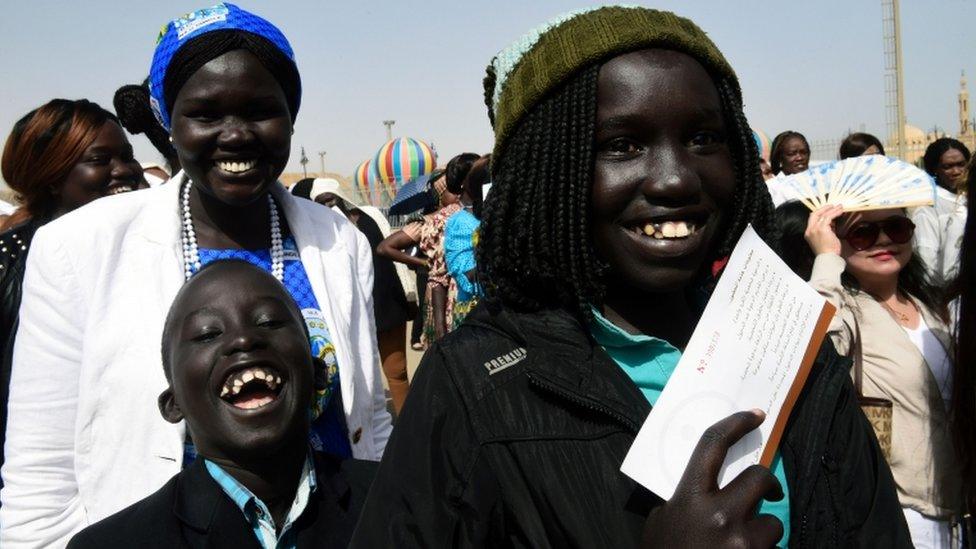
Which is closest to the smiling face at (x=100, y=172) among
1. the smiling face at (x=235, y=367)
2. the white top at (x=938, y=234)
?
the smiling face at (x=235, y=367)

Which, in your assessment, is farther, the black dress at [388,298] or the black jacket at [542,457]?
the black dress at [388,298]

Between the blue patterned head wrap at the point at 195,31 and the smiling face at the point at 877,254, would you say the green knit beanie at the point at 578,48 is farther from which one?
the smiling face at the point at 877,254

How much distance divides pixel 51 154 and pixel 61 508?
1.87 meters

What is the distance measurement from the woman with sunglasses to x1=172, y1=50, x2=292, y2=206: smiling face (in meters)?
1.78

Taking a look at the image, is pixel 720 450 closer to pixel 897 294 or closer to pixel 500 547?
pixel 500 547

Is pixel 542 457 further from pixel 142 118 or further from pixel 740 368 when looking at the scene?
pixel 142 118

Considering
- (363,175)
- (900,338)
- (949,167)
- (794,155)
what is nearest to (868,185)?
(900,338)

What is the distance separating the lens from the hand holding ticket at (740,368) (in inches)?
46.9

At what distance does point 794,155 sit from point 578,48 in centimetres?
713

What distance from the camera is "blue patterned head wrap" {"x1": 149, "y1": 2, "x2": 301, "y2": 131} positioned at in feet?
7.10

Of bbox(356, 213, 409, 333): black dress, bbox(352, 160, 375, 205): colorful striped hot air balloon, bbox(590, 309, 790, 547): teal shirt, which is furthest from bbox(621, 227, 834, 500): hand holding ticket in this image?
bbox(352, 160, 375, 205): colorful striped hot air balloon

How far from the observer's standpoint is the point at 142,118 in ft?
10.00

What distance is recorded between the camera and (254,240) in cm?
236

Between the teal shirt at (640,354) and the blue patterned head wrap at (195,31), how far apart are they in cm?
126
